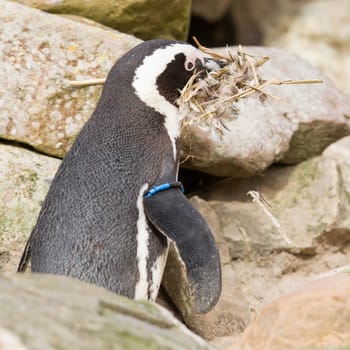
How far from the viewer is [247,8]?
852 cm

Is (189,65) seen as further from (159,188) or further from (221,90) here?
(159,188)

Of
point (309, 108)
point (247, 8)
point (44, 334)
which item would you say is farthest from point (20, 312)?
point (247, 8)

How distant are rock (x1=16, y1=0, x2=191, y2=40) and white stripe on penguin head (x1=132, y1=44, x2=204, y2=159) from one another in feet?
4.03

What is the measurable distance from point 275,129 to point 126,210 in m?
1.32

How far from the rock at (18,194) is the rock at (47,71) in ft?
0.38

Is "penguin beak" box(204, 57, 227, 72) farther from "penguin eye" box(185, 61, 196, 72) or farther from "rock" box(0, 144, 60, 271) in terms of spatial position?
"rock" box(0, 144, 60, 271)

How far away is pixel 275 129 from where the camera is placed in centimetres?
443

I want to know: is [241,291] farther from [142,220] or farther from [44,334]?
[44,334]

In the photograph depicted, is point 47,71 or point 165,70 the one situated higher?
point 165,70

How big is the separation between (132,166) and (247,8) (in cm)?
539

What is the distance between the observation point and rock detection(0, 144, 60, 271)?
12.2 feet

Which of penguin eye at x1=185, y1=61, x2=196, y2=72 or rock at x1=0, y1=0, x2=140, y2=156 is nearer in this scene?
penguin eye at x1=185, y1=61, x2=196, y2=72

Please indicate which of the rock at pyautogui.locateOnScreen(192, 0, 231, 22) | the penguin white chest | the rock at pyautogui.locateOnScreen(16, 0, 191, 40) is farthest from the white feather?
the rock at pyautogui.locateOnScreen(192, 0, 231, 22)

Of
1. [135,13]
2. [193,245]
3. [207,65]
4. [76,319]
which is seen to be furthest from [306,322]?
[135,13]
